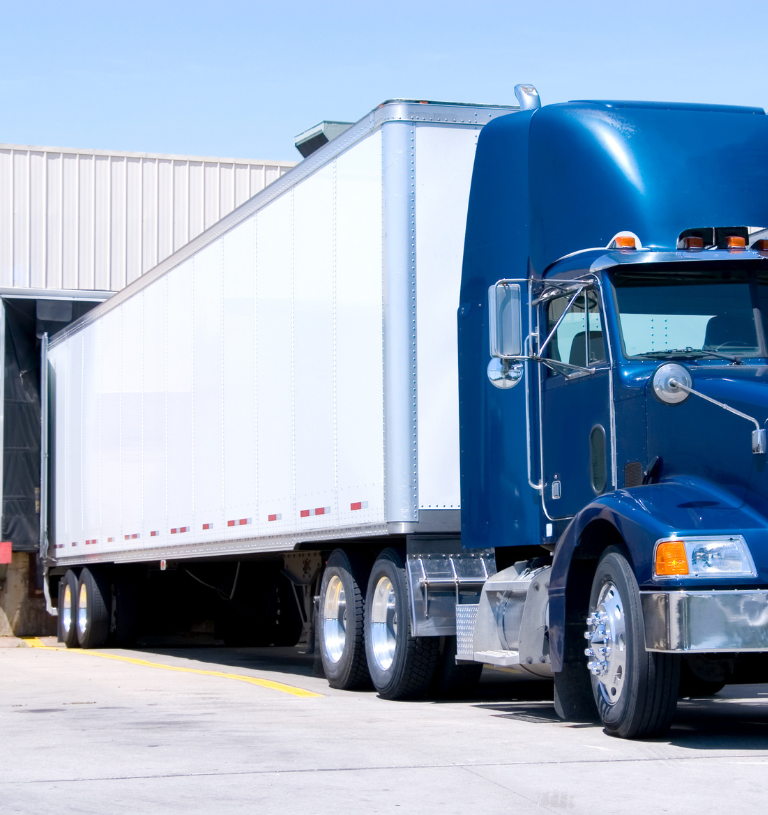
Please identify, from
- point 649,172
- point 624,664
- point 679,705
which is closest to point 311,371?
point 679,705

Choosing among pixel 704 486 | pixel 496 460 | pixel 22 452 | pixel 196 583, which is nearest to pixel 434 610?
pixel 496 460

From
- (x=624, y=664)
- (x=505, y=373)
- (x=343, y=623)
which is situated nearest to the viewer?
(x=624, y=664)

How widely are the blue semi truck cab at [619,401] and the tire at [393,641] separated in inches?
22.7

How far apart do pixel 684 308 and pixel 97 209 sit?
758 inches

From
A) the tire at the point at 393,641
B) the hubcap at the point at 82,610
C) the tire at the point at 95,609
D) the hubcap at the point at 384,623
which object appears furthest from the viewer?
the hubcap at the point at 82,610

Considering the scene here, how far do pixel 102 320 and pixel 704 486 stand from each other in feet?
42.1

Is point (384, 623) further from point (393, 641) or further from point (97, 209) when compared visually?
point (97, 209)

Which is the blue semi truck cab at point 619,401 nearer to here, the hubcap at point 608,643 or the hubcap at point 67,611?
the hubcap at point 608,643

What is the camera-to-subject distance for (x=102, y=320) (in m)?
19.7

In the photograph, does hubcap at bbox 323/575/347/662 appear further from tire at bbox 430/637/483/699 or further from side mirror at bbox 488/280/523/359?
side mirror at bbox 488/280/523/359

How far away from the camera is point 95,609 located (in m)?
19.8

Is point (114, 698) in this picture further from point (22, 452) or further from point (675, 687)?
point (22, 452)

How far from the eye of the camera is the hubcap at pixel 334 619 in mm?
12391

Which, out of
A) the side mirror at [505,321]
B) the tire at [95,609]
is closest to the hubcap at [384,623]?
the side mirror at [505,321]
